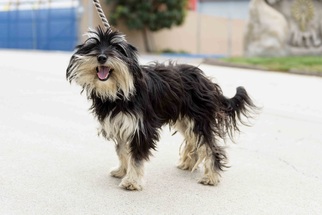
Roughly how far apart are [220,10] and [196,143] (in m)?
36.9

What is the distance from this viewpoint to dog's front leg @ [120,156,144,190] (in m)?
4.14

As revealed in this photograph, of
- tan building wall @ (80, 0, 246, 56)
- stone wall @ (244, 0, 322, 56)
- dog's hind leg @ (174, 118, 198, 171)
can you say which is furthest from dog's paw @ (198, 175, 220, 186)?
tan building wall @ (80, 0, 246, 56)

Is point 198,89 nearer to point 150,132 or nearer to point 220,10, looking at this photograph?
point 150,132

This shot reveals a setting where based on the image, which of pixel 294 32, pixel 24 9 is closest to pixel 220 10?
pixel 24 9

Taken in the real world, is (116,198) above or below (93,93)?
below

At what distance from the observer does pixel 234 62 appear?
16375mm

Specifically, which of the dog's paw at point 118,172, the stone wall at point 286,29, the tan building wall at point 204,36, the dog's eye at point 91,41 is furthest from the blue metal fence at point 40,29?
the dog's eye at point 91,41

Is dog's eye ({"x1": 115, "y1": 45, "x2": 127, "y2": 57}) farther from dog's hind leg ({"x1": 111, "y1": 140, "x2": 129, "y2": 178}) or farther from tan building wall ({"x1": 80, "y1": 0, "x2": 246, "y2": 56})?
tan building wall ({"x1": 80, "y1": 0, "x2": 246, "y2": 56})

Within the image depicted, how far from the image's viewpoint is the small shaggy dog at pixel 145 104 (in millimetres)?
3773

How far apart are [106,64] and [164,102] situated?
0.84 meters

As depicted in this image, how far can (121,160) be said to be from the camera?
4496mm

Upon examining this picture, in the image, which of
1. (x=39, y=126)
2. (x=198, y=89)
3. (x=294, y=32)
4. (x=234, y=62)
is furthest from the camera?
(x=294, y=32)

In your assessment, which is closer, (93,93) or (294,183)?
(93,93)

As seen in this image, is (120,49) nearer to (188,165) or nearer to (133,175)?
(133,175)
